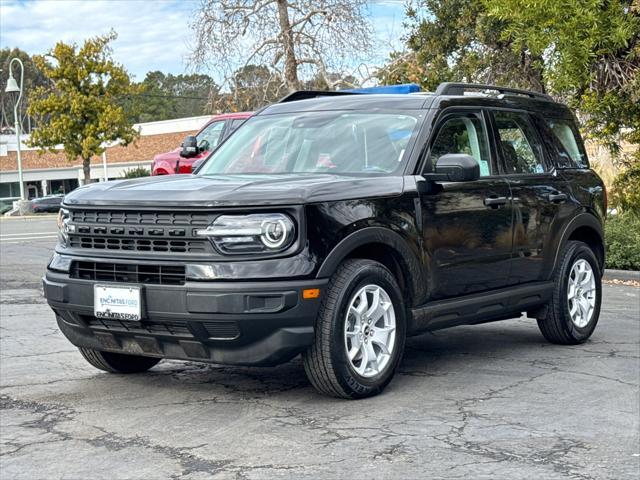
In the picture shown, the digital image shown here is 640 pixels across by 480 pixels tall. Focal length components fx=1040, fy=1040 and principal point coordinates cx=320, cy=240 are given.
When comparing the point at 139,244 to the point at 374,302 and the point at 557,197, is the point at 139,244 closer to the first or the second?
the point at 374,302

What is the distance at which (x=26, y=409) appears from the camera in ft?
19.5

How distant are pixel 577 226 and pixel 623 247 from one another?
6.20 metres

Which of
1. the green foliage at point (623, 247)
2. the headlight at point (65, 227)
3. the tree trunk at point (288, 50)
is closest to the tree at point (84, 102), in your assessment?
the tree trunk at point (288, 50)

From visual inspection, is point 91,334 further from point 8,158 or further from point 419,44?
point 8,158

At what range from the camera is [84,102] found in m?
47.0

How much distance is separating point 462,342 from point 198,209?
3340 mm

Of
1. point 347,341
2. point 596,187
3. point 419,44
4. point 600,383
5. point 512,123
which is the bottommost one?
point 600,383

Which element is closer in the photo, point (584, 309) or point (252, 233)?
point (252, 233)

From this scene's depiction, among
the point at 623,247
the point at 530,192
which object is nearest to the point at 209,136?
the point at 623,247

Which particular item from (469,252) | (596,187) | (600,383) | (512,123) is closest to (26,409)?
(469,252)

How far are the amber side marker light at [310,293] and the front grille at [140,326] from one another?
67cm

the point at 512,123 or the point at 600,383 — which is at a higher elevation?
the point at 512,123

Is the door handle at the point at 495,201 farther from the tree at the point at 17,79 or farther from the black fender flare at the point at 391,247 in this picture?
the tree at the point at 17,79

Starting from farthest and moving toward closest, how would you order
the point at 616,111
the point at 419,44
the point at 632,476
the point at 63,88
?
the point at 63,88, the point at 419,44, the point at 616,111, the point at 632,476
